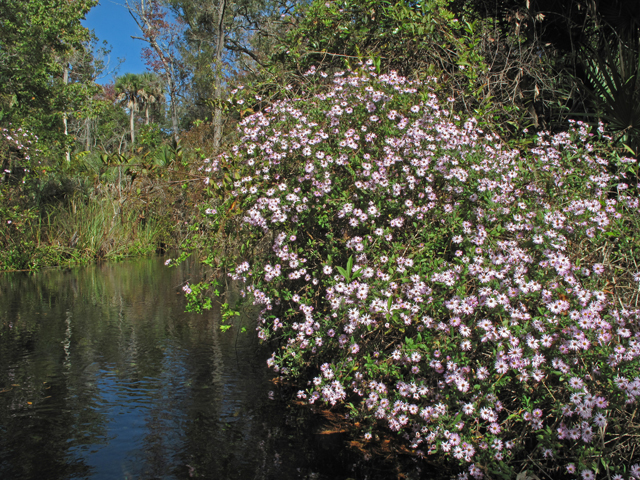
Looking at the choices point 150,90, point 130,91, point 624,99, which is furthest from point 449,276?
point 150,90

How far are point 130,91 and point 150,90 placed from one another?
5.85 ft

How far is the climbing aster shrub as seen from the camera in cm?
292

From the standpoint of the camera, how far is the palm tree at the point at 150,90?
42969 mm

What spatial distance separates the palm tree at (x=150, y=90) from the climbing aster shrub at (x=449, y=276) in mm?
41763

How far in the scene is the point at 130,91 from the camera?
42844 mm

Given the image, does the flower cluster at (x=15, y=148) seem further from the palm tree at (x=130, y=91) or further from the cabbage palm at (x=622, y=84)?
the palm tree at (x=130, y=91)

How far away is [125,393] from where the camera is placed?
4637 millimetres

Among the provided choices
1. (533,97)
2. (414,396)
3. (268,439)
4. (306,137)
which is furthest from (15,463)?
(533,97)

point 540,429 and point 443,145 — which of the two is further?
point 443,145

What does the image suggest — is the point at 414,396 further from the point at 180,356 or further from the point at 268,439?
the point at 180,356

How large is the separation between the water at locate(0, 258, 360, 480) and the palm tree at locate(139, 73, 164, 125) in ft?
129

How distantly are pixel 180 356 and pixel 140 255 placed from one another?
9.41 metres

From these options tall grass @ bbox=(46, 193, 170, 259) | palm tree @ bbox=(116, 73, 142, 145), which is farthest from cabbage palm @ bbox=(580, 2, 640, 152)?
palm tree @ bbox=(116, 73, 142, 145)

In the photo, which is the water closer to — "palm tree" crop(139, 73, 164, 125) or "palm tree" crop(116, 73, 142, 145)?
"palm tree" crop(116, 73, 142, 145)
